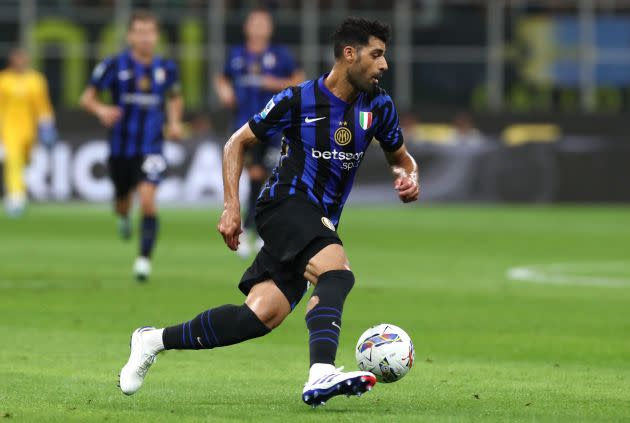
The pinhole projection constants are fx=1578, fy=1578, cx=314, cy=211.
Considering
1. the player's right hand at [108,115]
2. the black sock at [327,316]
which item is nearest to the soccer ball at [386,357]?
the black sock at [327,316]

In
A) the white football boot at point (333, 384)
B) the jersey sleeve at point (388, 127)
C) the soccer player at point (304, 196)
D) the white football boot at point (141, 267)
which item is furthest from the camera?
the white football boot at point (141, 267)

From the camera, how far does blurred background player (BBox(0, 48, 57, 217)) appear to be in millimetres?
24781

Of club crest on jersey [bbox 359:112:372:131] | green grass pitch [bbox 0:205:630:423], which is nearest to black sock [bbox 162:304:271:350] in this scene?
green grass pitch [bbox 0:205:630:423]

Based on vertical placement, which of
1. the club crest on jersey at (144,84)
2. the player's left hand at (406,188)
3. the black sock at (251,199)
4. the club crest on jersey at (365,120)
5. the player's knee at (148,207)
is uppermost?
the club crest on jersey at (365,120)

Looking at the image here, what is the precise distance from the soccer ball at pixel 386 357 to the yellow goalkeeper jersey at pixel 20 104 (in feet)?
60.6

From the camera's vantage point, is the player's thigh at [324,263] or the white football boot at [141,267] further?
the white football boot at [141,267]

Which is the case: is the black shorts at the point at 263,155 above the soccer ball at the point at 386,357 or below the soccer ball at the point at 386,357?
below

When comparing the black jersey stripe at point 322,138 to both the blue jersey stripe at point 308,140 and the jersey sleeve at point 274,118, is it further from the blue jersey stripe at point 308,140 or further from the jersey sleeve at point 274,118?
the jersey sleeve at point 274,118

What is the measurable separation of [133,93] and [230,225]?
7.84m

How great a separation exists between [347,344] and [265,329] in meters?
2.53

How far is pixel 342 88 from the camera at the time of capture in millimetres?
7434

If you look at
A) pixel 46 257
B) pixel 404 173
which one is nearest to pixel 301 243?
pixel 404 173

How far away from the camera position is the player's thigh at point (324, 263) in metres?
7.16

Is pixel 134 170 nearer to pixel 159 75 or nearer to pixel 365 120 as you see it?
pixel 159 75
